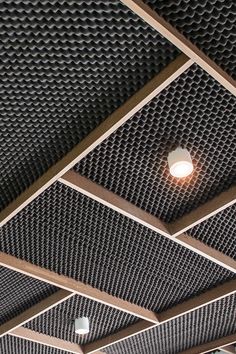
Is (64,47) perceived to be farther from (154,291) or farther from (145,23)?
(154,291)

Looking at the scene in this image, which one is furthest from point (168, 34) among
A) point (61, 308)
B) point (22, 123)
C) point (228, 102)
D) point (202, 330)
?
point (202, 330)

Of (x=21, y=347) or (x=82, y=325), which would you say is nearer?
(x=82, y=325)

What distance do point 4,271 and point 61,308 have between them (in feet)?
3.43

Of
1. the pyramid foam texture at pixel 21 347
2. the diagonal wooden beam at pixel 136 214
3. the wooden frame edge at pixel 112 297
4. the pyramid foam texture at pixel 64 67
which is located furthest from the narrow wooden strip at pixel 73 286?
the pyramid foam texture at pixel 21 347

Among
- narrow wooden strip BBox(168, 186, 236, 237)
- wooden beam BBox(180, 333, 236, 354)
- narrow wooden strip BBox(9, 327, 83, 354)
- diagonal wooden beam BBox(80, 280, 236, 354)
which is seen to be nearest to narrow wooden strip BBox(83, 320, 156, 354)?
diagonal wooden beam BBox(80, 280, 236, 354)

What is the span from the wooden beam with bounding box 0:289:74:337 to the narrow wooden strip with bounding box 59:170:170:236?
1.34m

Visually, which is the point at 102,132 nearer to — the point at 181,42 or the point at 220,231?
the point at 181,42

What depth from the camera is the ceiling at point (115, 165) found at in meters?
2.56

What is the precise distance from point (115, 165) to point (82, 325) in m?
2.48

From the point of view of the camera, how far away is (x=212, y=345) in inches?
241

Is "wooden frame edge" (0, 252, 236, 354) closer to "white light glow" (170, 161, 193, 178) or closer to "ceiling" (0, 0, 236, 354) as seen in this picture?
"ceiling" (0, 0, 236, 354)

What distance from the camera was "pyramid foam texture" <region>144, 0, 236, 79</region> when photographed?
8.06 ft

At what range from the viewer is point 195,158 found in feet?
11.1

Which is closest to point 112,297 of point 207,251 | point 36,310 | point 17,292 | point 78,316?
point 78,316
